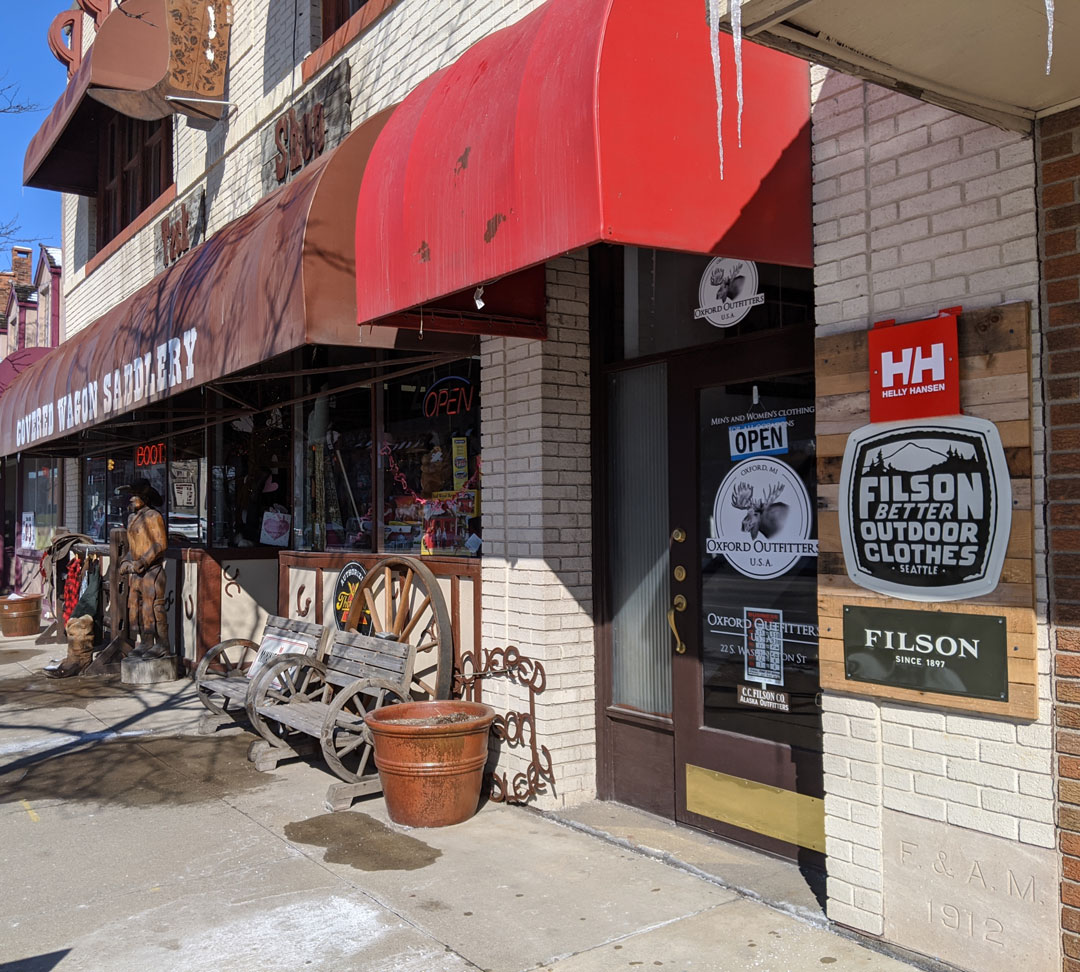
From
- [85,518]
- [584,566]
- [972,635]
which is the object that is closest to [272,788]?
[584,566]

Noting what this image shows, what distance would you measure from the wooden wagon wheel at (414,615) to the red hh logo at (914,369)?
327cm

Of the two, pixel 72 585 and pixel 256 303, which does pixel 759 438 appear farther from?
pixel 72 585

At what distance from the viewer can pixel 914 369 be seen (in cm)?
365

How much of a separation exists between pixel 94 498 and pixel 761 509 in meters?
13.4

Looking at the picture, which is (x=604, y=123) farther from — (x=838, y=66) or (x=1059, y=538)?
(x=1059, y=538)

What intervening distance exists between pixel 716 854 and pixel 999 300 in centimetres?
289

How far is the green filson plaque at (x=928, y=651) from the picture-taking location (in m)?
3.41

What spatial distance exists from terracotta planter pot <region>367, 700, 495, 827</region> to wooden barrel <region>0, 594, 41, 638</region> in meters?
10.9

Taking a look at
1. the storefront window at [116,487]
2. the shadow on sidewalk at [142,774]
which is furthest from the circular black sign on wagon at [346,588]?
the storefront window at [116,487]

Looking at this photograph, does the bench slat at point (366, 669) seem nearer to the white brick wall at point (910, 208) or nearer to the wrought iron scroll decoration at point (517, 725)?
the wrought iron scroll decoration at point (517, 725)

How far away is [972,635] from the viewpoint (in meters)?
3.47

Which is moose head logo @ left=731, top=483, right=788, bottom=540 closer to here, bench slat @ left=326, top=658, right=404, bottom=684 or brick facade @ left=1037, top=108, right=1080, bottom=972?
brick facade @ left=1037, top=108, right=1080, bottom=972

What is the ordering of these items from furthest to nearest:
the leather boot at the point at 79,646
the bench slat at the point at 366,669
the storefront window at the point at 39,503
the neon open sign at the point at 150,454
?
the storefront window at the point at 39,503, the neon open sign at the point at 150,454, the leather boot at the point at 79,646, the bench slat at the point at 366,669

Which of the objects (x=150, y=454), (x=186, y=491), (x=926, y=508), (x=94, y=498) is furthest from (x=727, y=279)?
(x=94, y=498)
